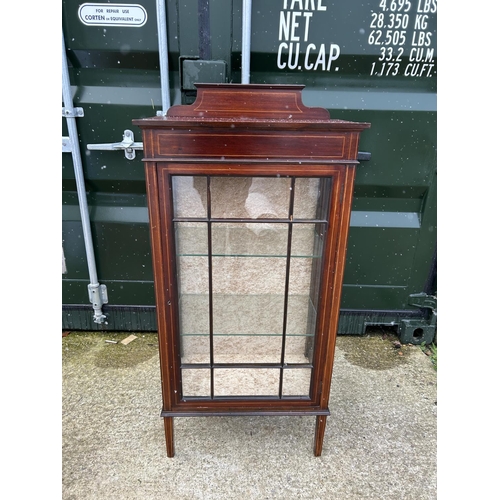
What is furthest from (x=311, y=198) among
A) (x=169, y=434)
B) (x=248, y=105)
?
(x=169, y=434)

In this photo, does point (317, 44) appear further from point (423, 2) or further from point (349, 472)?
point (349, 472)

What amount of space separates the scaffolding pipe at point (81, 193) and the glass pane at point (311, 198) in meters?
1.44

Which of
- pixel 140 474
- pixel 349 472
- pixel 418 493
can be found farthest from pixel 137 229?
pixel 418 493

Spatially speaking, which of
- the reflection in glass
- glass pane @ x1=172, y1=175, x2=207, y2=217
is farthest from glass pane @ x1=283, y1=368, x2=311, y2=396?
glass pane @ x1=172, y1=175, x2=207, y2=217

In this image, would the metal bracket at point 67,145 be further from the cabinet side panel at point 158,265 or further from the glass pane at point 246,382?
the glass pane at point 246,382

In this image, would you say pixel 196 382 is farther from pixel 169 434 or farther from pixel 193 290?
pixel 193 290

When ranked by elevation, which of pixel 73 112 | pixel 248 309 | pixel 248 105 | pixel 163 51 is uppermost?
pixel 163 51

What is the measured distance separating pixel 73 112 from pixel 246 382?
5.69 feet

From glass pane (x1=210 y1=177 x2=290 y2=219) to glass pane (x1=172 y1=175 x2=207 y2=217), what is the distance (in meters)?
0.04

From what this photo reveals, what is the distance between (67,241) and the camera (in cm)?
229

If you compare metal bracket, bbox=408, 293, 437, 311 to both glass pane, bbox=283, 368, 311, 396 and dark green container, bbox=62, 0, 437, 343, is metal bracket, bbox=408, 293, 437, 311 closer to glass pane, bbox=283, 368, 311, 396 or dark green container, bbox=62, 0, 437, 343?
dark green container, bbox=62, 0, 437, 343

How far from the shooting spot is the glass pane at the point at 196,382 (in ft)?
5.04

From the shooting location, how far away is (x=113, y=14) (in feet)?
6.10

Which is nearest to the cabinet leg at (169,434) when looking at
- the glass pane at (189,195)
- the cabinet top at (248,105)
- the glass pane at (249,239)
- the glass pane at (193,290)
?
the glass pane at (193,290)
